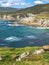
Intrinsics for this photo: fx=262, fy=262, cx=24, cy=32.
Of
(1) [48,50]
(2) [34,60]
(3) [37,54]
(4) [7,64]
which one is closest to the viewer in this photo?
(4) [7,64]

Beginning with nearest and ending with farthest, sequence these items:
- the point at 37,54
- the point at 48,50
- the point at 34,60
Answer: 1. the point at 34,60
2. the point at 37,54
3. the point at 48,50

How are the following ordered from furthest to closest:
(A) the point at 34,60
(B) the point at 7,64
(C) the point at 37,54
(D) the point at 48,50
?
(D) the point at 48,50, (C) the point at 37,54, (A) the point at 34,60, (B) the point at 7,64

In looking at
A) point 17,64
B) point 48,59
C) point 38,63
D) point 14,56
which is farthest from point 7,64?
point 14,56

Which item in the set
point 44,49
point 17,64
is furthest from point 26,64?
point 44,49

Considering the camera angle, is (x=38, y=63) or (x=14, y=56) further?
(x=14, y=56)

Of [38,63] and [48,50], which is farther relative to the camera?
[48,50]

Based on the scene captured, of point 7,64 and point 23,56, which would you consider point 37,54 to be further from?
point 7,64

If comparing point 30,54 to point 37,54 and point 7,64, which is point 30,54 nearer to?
point 37,54

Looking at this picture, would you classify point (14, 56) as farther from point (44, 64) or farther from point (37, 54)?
point (44, 64)
